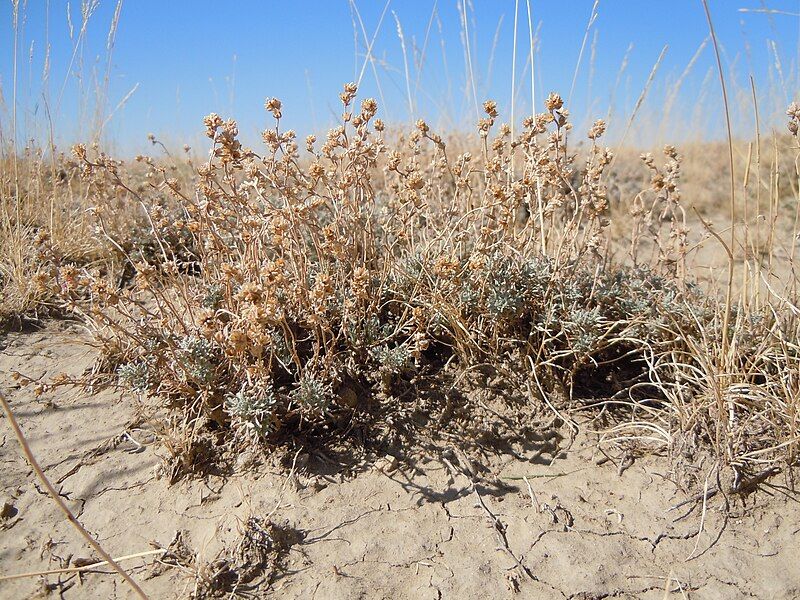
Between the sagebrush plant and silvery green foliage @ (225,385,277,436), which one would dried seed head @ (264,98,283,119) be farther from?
silvery green foliage @ (225,385,277,436)

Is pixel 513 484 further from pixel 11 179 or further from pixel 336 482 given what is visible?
pixel 11 179

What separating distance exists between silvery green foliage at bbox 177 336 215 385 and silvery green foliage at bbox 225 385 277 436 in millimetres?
123

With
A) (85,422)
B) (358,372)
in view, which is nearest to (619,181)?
(358,372)

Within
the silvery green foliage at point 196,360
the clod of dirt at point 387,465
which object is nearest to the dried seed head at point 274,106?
the silvery green foliage at point 196,360

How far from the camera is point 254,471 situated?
207cm

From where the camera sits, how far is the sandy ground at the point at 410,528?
171 centimetres

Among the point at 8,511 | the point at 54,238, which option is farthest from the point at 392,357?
the point at 54,238

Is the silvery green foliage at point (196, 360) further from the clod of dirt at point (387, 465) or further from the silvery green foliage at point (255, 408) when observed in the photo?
the clod of dirt at point (387, 465)

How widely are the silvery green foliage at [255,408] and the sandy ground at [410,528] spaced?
0.66 feet

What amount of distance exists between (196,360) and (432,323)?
3.11ft

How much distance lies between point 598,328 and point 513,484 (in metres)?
0.72

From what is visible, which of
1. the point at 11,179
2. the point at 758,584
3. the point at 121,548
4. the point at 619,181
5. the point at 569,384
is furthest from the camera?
the point at 619,181

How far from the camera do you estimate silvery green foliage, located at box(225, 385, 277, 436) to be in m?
1.92

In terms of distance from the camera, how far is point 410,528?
189 cm
